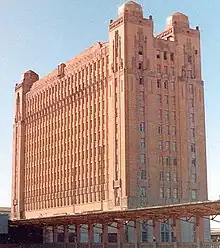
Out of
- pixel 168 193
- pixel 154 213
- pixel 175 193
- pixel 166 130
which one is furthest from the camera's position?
pixel 166 130

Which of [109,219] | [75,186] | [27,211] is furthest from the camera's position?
[27,211]

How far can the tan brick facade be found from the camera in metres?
90.5

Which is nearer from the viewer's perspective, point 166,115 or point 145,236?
point 145,236

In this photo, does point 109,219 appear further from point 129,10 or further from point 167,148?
point 129,10

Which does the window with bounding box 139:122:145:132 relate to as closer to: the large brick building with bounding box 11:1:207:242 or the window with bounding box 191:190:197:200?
the large brick building with bounding box 11:1:207:242

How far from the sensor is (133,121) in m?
90.9

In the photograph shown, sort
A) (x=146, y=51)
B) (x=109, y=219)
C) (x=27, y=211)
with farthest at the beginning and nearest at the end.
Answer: (x=27, y=211), (x=146, y=51), (x=109, y=219)

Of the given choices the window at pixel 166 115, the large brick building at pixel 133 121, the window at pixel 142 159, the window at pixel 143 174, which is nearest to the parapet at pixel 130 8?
the large brick building at pixel 133 121

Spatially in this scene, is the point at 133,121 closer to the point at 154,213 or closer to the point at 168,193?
the point at 168,193

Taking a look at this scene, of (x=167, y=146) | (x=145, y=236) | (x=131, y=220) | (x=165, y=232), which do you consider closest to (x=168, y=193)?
(x=165, y=232)

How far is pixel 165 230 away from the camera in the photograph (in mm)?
89500

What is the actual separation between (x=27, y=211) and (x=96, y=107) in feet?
124

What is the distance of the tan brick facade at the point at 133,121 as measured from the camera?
9050 centimetres

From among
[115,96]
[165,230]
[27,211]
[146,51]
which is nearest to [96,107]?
[115,96]
